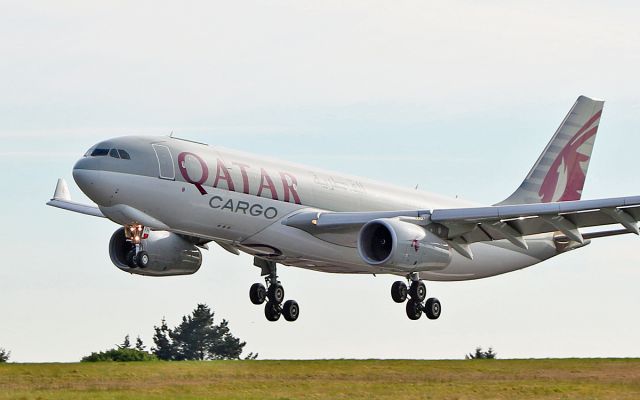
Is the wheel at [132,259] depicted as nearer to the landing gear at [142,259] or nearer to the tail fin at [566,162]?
the landing gear at [142,259]

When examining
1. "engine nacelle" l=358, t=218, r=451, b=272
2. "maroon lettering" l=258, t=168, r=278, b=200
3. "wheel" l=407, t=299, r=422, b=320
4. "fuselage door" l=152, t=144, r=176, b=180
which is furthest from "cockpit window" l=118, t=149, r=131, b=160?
"wheel" l=407, t=299, r=422, b=320

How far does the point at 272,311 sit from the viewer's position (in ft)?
177

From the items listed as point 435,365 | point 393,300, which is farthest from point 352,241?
point 435,365

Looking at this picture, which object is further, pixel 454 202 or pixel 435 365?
pixel 454 202

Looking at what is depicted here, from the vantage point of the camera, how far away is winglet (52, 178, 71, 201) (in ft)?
189

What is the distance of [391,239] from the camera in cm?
4791

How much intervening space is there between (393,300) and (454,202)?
23.4ft

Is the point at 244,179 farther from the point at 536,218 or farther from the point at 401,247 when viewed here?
the point at 536,218

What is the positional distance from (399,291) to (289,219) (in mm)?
4677

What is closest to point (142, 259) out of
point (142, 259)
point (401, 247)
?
point (142, 259)

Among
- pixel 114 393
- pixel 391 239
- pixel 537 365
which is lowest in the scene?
pixel 114 393

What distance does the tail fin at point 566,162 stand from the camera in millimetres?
58750

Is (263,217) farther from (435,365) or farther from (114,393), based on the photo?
(114,393)

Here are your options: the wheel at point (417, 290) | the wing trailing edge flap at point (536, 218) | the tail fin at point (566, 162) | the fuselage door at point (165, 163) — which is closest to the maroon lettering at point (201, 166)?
the fuselage door at point (165, 163)
